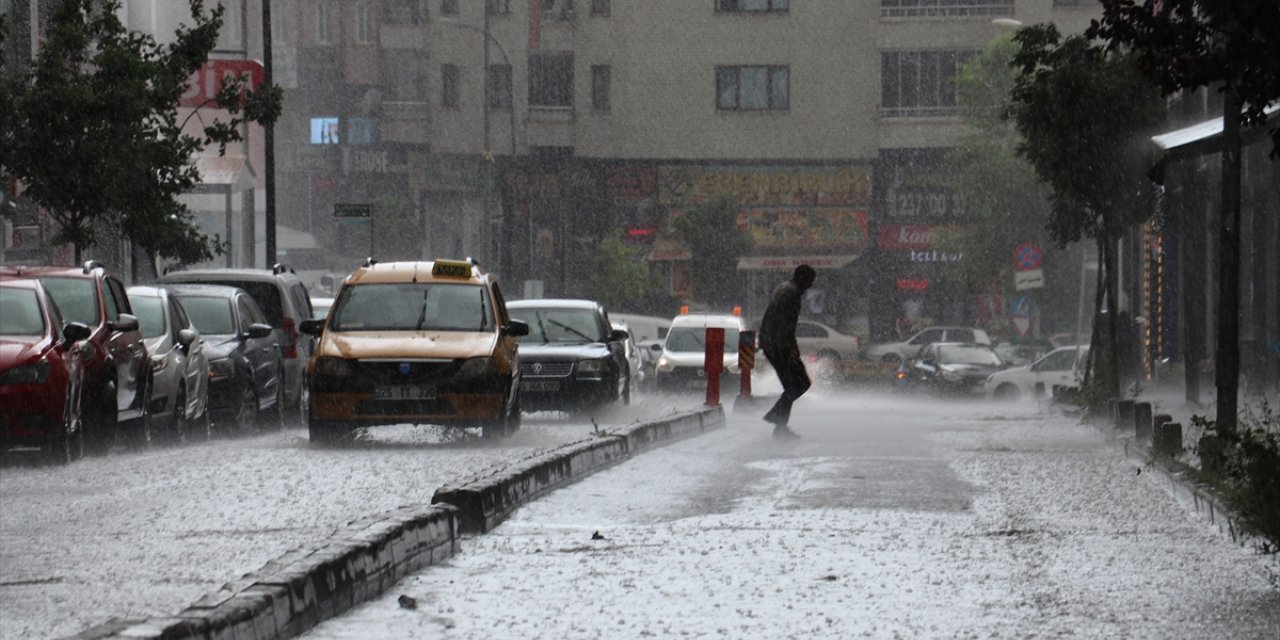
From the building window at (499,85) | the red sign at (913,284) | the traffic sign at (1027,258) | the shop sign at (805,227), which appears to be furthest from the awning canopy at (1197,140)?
the building window at (499,85)

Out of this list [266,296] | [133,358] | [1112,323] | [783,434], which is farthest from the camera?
[1112,323]

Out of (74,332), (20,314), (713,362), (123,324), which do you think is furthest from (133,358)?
(713,362)

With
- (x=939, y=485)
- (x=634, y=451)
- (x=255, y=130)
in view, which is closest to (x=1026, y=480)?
(x=939, y=485)

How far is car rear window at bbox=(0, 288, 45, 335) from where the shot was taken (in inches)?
666

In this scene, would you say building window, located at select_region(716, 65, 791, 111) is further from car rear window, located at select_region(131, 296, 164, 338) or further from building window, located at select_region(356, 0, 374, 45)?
car rear window, located at select_region(131, 296, 164, 338)

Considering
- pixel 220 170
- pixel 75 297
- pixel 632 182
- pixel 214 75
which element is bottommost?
pixel 75 297

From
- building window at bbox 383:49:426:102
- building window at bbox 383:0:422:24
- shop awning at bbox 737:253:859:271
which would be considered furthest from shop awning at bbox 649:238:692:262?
building window at bbox 383:0:422:24

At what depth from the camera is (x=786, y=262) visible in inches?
2741

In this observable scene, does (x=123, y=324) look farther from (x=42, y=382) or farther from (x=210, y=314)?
(x=210, y=314)

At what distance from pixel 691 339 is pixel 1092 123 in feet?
44.3

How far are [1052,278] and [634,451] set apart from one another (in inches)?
1650

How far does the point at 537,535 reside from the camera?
35.3 feet

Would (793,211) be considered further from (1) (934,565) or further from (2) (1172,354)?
(1) (934,565)

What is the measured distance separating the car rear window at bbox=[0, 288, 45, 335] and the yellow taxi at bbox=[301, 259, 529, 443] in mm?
2675
